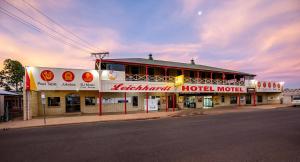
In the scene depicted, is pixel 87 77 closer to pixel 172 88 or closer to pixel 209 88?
pixel 172 88

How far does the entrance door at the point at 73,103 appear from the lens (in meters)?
19.6

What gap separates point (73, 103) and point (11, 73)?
35.3 meters

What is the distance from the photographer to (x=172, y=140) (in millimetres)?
7637

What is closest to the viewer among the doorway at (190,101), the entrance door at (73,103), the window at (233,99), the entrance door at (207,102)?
the entrance door at (73,103)

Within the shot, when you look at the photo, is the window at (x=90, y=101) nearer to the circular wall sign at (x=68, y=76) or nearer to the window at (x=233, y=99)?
the circular wall sign at (x=68, y=76)

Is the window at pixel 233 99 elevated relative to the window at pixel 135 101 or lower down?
lower down

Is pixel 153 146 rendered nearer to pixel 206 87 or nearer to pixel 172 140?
pixel 172 140

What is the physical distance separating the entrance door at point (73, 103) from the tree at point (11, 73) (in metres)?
33.8

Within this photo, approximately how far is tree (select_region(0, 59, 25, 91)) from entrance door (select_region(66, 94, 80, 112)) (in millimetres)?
33836

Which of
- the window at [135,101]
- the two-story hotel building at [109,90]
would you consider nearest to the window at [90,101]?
the two-story hotel building at [109,90]

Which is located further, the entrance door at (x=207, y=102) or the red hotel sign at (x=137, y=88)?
the entrance door at (x=207, y=102)

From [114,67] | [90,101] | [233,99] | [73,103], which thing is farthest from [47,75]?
[233,99]

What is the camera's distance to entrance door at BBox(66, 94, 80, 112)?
1964 centimetres

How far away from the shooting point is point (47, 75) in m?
16.8
